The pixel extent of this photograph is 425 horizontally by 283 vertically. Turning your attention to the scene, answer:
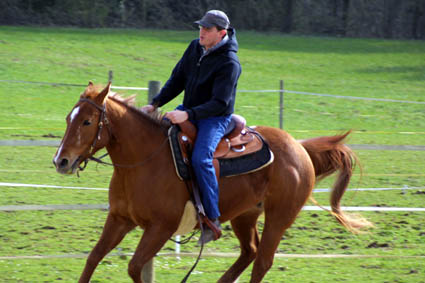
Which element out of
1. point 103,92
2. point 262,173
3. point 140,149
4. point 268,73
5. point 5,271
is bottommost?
point 268,73

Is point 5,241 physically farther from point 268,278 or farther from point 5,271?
point 268,278

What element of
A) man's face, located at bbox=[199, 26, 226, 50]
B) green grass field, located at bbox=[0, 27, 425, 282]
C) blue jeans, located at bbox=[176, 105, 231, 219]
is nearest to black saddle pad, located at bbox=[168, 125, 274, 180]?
blue jeans, located at bbox=[176, 105, 231, 219]

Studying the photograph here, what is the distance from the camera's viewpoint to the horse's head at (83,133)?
4.49 meters

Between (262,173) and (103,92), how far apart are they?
151cm

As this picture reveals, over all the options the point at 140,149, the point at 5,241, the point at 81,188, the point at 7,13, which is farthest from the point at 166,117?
the point at 7,13

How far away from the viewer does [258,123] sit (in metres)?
14.3

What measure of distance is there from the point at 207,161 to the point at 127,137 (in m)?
0.61

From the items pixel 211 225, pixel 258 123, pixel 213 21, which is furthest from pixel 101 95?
pixel 258 123

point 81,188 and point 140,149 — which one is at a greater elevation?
point 140,149

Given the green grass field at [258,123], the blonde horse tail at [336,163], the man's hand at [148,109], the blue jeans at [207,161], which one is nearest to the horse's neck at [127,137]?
the man's hand at [148,109]

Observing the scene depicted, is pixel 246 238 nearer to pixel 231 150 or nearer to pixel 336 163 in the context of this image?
pixel 231 150

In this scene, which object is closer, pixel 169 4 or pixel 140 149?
pixel 140 149

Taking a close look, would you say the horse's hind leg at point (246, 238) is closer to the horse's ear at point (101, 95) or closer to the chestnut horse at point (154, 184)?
the chestnut horse at point (154, 184)

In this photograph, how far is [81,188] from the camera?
8812mm
